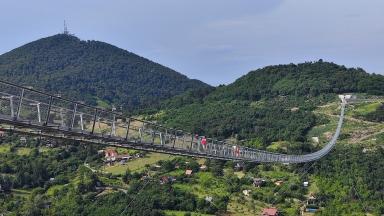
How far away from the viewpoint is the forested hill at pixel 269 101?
72125 mm

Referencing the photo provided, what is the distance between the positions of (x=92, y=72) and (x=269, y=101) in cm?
8785

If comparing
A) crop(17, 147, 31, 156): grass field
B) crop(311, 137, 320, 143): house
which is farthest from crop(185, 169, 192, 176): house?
crop(17, 147, 31, 156): grass field

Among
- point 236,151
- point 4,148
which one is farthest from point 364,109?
point 236,151

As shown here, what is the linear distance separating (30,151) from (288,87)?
39.2 metres

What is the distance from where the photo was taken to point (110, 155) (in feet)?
221

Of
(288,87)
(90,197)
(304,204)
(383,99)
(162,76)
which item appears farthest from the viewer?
(162,76)

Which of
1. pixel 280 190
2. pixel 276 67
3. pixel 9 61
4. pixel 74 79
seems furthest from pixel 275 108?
pixel 9 61

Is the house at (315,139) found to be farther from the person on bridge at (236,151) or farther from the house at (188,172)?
the person on bridge at (236,151)

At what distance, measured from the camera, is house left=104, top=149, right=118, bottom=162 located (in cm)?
6612

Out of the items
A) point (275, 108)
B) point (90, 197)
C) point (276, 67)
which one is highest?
point (276, 67)

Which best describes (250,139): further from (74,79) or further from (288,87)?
(74,79)

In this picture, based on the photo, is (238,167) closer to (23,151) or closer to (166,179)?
(166,179)

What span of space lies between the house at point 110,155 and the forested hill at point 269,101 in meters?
10.1

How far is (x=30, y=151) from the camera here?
7019cm
